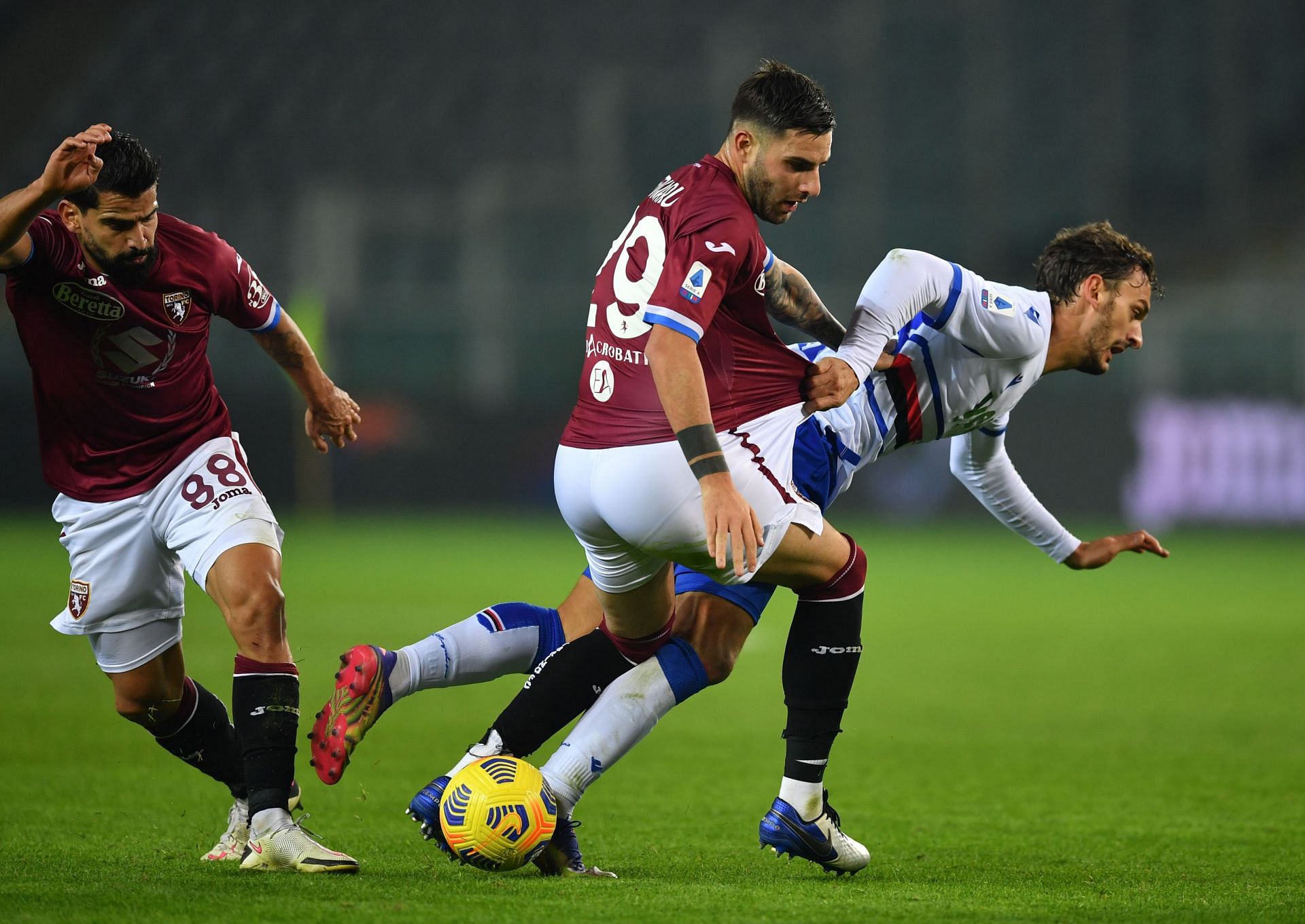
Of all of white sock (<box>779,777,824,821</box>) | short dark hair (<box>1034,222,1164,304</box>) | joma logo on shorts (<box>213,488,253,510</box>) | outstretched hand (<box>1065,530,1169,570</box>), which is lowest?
white sock (<box>779,777,824,821</box>)

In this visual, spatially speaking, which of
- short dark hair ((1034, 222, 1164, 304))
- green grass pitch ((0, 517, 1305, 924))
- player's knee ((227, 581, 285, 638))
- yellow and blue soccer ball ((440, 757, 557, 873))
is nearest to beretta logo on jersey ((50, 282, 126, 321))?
player's knee ((227, 581, 285, 638))

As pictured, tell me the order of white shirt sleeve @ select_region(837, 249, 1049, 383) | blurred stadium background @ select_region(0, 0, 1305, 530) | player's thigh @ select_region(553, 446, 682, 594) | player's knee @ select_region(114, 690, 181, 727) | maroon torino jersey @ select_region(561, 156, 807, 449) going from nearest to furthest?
maroon torino jersey @ select_region(561, 156, 807, 449) → player's thigh @ select_region(553, 446, 682, 594) → white shirt sleeve @ select_region(837, 249, 1049, 383) → player's knee @ select_region(114, 690, 181, 727) → blurred stadium background @ select_region(0, 0, 1305, 530)

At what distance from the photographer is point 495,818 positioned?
165 inches

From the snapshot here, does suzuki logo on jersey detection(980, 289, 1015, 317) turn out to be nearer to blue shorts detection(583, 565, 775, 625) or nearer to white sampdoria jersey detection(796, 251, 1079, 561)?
white sampdoria jersey detection(796, 251, 1079, 561)

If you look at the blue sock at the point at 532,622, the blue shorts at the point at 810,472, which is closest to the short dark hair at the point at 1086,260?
the blue shorts at the point at 810,472

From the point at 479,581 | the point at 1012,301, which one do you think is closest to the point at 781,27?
the point at 479,581

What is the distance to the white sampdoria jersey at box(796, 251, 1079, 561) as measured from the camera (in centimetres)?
463

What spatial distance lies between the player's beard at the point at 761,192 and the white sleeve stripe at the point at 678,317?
0.52 meters

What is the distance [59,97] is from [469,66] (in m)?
8.43

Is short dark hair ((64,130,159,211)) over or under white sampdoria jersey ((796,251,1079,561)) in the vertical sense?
over

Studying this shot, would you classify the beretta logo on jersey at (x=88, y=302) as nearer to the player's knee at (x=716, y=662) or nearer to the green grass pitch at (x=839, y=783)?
the green grass pitch at (x=839, y=783)

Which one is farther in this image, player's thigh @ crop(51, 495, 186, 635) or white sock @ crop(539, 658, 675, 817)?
player's thigh @ crop(51, 495, 186, 635)

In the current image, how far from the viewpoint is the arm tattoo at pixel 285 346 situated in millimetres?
5062

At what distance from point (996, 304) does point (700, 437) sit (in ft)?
4.78
